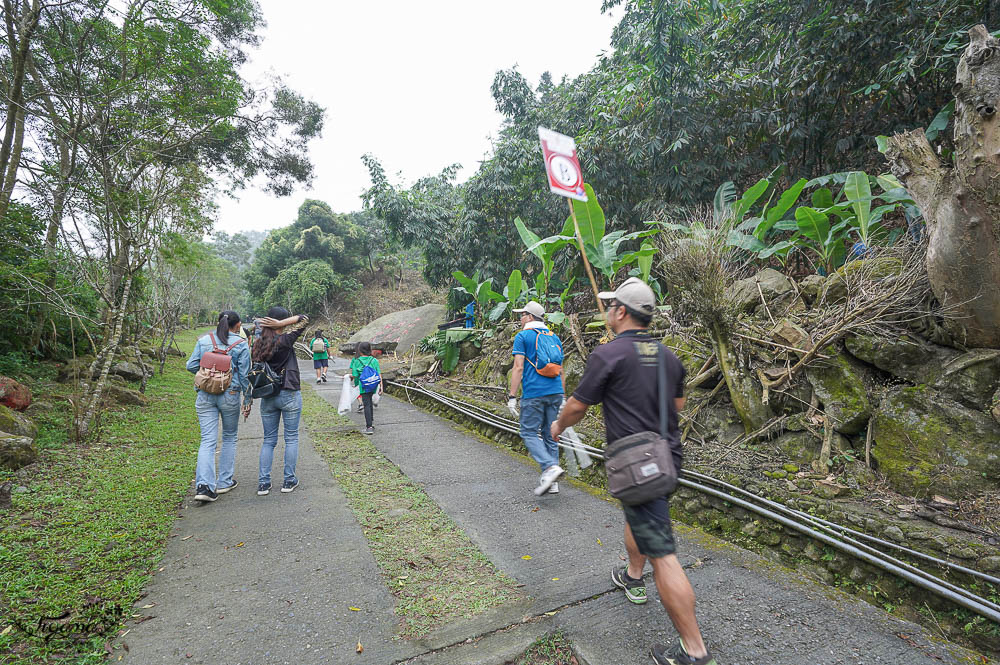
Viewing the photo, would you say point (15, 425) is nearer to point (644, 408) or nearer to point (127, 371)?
point (127, 371)

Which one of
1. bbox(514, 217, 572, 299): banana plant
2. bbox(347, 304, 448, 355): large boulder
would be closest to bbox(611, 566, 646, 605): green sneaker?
bbox(514, 217, 572, 299): banana plant

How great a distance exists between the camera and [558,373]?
14.2 ft

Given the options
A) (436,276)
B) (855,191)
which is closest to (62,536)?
(855,191)

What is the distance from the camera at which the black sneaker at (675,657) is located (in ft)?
6.64

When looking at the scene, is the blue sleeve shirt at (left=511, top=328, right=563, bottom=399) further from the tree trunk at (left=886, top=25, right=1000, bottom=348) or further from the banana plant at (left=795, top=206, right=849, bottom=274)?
the banana plant at (left=795, top=206, right=849, bottom=274)

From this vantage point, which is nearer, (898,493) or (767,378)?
(898,493)

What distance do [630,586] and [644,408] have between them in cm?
117

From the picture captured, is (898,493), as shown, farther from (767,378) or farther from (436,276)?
(436,276)

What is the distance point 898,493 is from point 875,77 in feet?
19.0

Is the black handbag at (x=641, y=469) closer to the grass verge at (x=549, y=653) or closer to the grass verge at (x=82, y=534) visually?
the grass verge at (x=549, y=653)

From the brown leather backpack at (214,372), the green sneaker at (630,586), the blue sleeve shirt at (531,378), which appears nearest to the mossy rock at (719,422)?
the blue sleeve shirt at (531,378)

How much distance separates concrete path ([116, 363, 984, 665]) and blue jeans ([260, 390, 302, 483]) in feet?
1.17

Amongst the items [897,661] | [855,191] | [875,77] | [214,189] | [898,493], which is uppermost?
[214,189]

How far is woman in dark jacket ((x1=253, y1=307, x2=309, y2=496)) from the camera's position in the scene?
14.3ft
